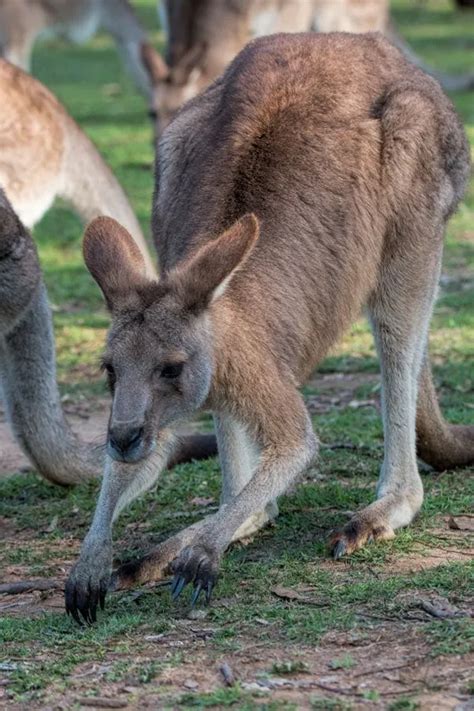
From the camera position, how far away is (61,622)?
142 inches

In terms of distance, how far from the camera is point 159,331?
135 inches

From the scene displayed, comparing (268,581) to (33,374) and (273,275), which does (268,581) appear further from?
(33,374)

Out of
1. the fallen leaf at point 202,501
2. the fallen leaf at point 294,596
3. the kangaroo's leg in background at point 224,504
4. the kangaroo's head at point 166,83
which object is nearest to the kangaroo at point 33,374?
the fallen leaf at point 202,501

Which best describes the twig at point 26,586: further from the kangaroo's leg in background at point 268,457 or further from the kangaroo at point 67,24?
the kangaroo at point 67,24

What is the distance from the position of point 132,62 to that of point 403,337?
856cm

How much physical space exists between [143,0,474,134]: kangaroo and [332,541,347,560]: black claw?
291 inches

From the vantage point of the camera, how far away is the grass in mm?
3156

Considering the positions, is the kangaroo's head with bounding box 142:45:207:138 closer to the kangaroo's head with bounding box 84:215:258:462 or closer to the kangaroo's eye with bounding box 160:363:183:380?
the kangaroo's head with bounding box 84:215:258:462

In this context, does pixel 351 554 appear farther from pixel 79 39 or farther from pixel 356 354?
pixel 79 39

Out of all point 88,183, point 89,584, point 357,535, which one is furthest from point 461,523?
point 88,183

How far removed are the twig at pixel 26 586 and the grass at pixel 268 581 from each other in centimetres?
10

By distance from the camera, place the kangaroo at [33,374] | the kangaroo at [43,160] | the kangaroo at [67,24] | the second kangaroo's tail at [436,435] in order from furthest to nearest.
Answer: the kangaroo at [67,24] < the kangaroo at [43,160] < the kangaroo at [33,374] < the second kangaroo's tail at [436,435]

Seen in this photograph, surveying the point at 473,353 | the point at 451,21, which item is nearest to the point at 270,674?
the point at 473,353

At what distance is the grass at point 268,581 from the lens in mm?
3156
